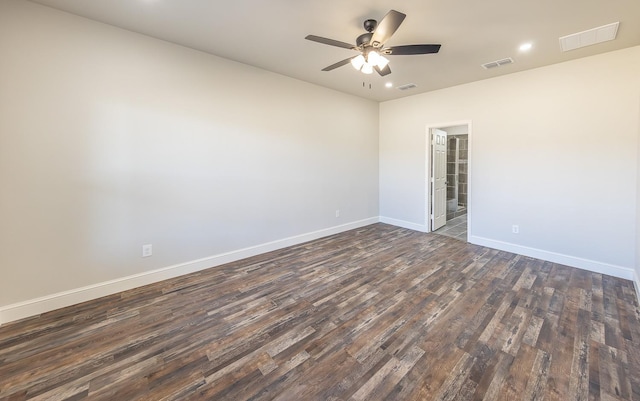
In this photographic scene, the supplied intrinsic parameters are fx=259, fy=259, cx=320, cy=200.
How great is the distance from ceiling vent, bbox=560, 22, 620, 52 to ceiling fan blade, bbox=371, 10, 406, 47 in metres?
2.24

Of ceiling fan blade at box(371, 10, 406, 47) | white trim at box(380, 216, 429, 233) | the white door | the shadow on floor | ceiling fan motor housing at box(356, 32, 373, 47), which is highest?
ceiling fan motor housing at box(356, 32, 373, 47)

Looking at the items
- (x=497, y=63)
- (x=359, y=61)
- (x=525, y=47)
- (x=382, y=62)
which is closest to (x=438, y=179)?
(x=497, y=63)

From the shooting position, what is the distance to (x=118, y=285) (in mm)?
2967

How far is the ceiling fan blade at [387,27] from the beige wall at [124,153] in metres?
2.15

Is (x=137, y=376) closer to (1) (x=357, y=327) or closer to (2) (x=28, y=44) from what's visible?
(1) (x=357, y=327)

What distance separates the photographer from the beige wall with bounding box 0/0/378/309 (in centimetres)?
244

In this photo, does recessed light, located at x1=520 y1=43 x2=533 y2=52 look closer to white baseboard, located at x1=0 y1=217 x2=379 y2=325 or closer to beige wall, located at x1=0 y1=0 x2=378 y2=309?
beige wall, located at x1=0 y1=0 x2=378 y2=309

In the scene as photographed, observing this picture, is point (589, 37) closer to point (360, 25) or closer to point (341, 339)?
point (360, 25)

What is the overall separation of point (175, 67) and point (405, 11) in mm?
2716

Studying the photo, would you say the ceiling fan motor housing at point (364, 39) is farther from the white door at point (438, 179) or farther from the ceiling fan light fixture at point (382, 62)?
the white door at point (438, 179)

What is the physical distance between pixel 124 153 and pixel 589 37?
536 cm

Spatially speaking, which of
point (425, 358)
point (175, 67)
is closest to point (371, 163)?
point (175, 67)

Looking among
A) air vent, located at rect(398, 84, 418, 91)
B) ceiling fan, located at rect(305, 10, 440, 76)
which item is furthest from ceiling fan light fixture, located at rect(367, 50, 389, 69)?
air vent, located at rect(398, 84, 418, 91)

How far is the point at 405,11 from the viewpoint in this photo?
2447 mm
